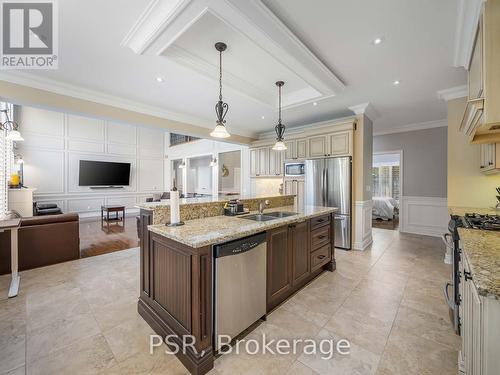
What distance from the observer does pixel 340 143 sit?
4.26 meters

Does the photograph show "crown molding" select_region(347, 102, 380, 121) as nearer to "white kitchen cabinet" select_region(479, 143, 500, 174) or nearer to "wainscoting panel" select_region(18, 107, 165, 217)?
"white kitchen cabinet" select_region(479, 143, 500, 174)

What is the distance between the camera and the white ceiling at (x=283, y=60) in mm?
1856

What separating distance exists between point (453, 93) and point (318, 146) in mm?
2197

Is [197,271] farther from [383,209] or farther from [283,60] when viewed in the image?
[383,209]

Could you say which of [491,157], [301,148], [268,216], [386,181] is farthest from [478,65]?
[386,181]

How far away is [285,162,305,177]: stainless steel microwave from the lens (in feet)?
16.0

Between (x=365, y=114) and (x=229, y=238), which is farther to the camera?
(x=365, y=114)

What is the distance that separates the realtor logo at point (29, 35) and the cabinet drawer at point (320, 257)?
145 inches

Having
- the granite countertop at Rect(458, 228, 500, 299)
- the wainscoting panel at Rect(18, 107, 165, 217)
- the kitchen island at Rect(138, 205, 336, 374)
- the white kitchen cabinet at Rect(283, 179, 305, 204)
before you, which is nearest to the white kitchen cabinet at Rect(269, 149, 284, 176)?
the white kitchen cabinet at Rect(283, 179, 305, 204)

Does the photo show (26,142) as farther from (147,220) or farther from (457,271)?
(457,271)

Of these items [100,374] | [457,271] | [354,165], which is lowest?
[100,374]

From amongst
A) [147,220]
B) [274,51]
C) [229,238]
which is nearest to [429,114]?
[274,51]

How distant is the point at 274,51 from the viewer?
221cm

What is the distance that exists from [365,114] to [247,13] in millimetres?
3371
